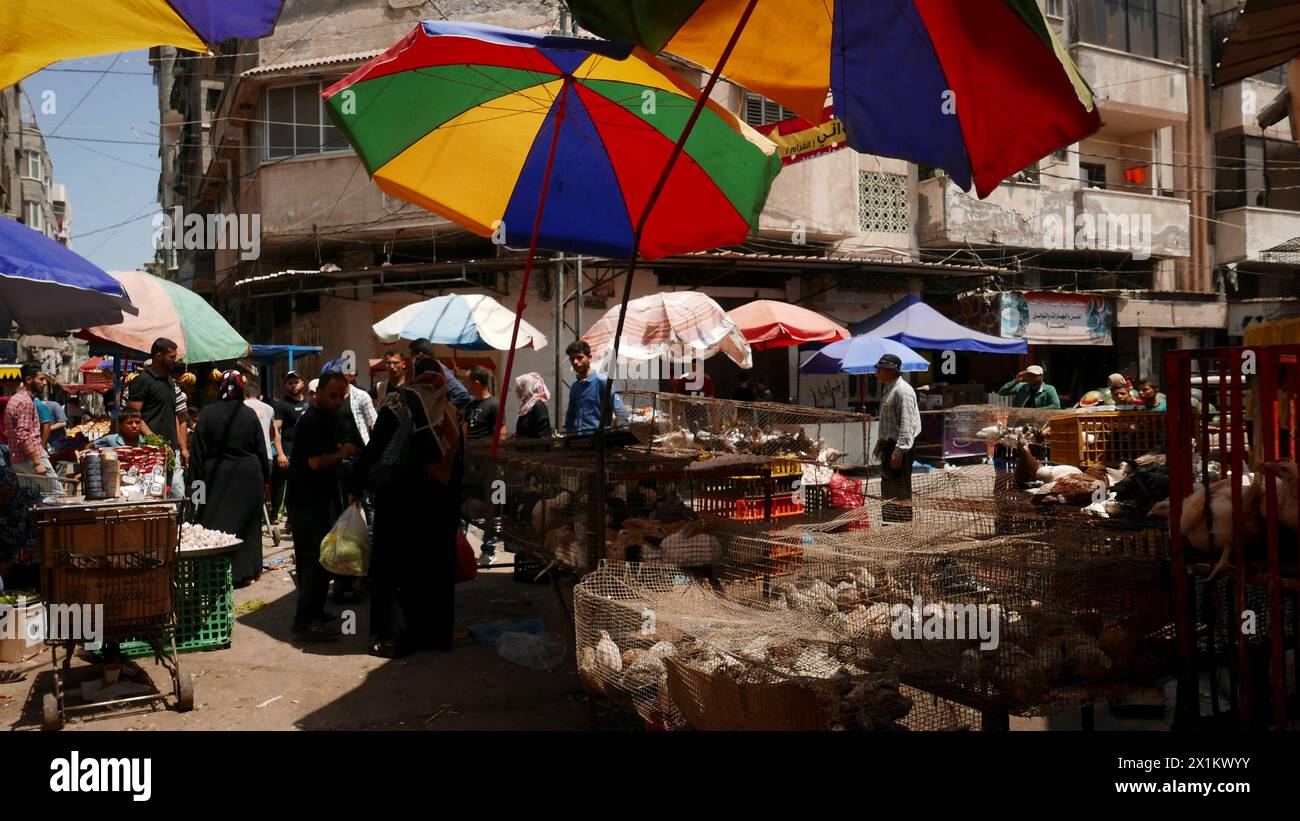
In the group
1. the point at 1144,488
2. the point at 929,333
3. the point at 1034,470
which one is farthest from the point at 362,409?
the point at 929,333

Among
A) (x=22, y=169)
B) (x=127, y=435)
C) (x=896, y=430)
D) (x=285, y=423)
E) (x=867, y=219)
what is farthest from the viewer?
(x=22, y=169)

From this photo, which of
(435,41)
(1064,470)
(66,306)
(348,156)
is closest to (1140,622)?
(1064,470)

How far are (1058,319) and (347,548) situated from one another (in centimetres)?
2036

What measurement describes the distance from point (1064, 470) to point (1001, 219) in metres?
18.1

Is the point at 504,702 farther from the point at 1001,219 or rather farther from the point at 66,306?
the point at 1001,219

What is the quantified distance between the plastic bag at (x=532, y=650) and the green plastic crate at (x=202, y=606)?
1.91m

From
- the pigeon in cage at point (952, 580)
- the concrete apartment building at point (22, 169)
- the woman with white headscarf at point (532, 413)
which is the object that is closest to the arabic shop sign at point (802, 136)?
the woman with white headscarf at point (532, 413)

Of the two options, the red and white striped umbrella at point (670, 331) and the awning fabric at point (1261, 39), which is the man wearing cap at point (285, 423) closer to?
the red and white striped umbrella at point (670, 331)

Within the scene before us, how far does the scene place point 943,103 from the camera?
15.5 feet

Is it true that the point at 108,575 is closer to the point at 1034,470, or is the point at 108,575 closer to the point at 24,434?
the point at 1034,470

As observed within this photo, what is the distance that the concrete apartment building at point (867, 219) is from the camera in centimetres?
1831

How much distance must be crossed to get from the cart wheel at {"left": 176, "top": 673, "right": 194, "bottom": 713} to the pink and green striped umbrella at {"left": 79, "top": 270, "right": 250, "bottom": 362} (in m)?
5.21

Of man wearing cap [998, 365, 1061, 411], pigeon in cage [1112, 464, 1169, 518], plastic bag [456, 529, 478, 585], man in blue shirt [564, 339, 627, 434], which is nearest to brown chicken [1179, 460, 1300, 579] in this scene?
pigeon in cage [1112, 464, 1169, 518]

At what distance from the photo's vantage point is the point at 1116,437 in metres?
6.25
